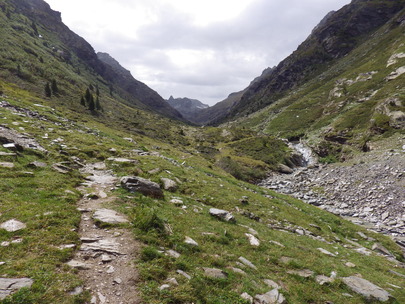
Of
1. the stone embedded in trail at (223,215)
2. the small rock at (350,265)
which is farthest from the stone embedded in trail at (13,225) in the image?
the small rock at (350,265)

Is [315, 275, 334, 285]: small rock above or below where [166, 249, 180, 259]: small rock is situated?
below

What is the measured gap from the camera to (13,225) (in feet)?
26.9

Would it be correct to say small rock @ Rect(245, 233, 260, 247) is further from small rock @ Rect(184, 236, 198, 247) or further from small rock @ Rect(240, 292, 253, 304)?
small rock @ Rect(240, 292, 253, 304)

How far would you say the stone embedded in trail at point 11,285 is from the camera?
17.6 ft

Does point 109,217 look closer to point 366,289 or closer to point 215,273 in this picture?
point 215,273

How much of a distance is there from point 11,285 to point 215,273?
6.65 metres

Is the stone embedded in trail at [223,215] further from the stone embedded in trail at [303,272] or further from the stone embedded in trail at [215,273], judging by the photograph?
the stone embedded in trail at [215,273]

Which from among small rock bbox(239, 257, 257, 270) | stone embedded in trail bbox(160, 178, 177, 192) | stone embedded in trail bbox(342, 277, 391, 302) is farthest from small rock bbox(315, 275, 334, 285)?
stone embedded in trail bbox(160, 178, 177, 192)

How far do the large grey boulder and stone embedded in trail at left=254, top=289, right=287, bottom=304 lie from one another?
9604 millimetres

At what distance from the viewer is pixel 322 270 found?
1105 centimetres

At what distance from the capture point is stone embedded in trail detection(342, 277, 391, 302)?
945 centimetres

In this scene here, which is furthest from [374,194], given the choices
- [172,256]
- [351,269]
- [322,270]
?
[172,256]

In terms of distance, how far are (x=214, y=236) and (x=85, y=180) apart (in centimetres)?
1079

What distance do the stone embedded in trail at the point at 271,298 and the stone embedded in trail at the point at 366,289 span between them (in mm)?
4351
